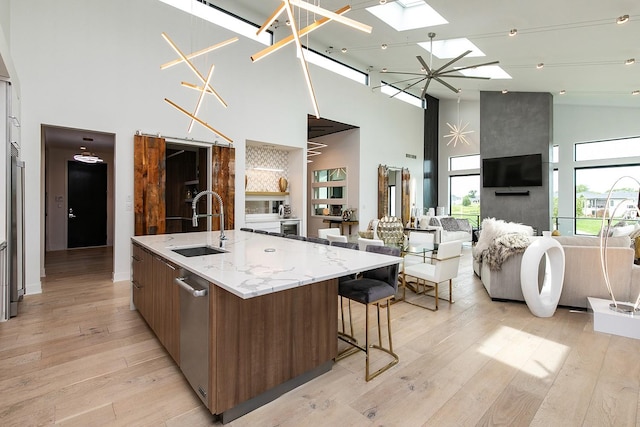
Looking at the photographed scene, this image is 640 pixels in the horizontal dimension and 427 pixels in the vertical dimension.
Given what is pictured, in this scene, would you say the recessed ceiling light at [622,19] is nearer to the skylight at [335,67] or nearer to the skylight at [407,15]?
the skylight at [407,15]

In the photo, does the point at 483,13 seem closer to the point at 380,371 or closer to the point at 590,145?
the point at 380,371

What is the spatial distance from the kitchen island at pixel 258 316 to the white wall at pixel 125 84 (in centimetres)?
325

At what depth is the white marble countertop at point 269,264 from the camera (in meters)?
1.52

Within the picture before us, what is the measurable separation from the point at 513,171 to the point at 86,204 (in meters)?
→ 11.3

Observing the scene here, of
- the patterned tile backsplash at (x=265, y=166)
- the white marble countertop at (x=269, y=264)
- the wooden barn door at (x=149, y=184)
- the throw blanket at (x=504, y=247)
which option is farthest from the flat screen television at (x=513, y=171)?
the wooden barn door at (x=149, y=184)

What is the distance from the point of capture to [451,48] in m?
6.89

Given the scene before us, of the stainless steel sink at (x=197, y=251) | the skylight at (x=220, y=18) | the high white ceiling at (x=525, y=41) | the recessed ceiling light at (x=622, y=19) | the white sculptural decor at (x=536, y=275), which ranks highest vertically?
the skylight at (x=220, y=18)

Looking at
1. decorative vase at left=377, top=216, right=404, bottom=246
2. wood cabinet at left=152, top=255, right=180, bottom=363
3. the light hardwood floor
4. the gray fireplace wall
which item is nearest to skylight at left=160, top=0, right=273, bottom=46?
decorative vase at left=377, top=216, right=404, bottom=246

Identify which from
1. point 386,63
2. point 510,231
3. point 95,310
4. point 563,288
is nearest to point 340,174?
point 386,63

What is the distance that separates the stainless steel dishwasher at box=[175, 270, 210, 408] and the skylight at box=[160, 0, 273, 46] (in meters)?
4.78

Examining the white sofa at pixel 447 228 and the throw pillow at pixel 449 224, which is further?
the throw pillow at pixel 449 224

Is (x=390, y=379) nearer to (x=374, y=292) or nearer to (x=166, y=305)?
(x=374, y=292)

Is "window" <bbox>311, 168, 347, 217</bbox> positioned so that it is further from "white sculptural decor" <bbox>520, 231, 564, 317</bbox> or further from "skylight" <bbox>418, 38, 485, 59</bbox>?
"white sculptural decor" <bbox>520, 231, 564, 317</bbox>

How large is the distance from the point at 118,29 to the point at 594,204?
11419 mm
